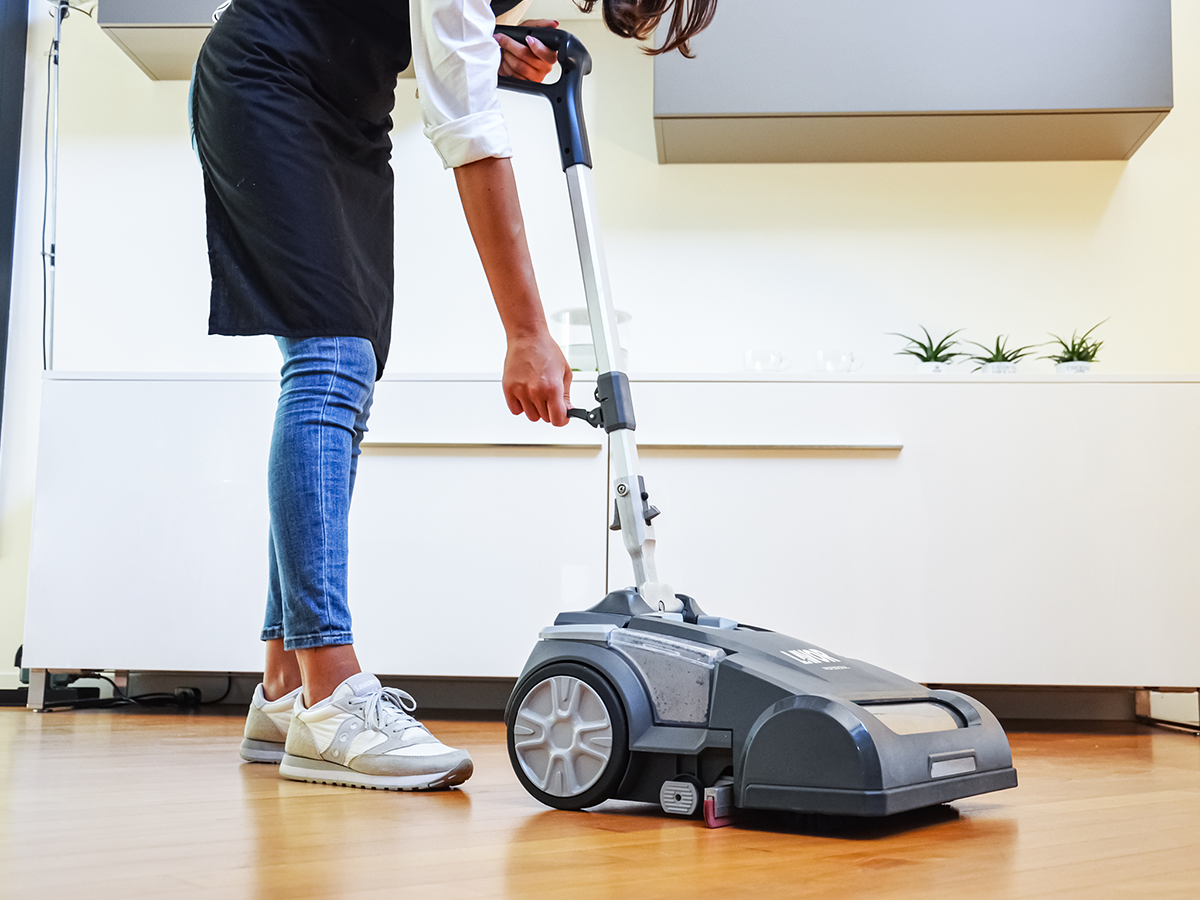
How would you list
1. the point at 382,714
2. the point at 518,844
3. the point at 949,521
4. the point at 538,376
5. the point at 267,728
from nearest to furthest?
the point at 518,844
the point at 538,376
the point at 382,714
the point at 267,728
the point at 949,521

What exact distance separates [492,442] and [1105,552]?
4.05ft

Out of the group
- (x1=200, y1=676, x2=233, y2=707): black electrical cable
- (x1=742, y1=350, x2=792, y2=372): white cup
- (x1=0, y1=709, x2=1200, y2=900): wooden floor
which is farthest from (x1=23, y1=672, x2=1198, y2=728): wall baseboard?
(x1=0, y1=709, x2=1200, y2=900): wooden floor

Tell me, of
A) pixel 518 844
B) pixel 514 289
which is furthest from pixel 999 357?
pixel 518 844

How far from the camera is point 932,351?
2.48 meters

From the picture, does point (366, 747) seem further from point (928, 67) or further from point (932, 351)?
point (928, 67)

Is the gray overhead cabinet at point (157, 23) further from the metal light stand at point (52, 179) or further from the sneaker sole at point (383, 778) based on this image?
the sneaker sole at point (383, 778)

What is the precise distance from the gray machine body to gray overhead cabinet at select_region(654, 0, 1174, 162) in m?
1.65

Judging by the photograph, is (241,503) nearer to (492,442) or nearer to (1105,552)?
(492,442)

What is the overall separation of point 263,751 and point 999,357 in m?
1.75

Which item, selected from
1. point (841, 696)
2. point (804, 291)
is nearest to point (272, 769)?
point (841, 696)

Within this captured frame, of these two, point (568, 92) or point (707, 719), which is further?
point (568, 92)

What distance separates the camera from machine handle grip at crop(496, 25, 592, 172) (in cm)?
119

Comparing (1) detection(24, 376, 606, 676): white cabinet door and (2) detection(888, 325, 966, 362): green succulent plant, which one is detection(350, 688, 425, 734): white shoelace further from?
(2) detection(888, 325, 966, 362): green succulent plant

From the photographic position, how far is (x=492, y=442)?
7.22 ft
